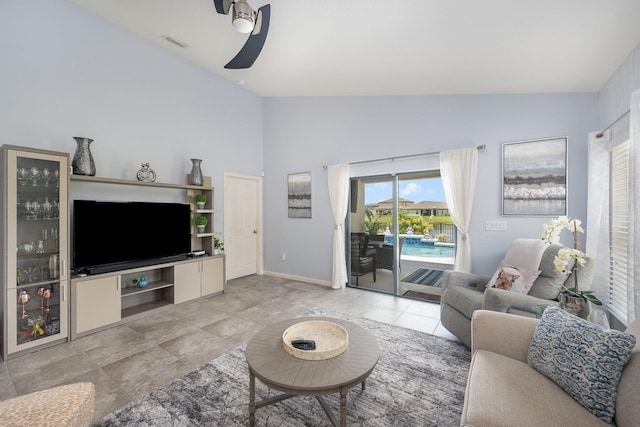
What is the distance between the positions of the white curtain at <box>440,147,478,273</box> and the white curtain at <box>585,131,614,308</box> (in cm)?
106

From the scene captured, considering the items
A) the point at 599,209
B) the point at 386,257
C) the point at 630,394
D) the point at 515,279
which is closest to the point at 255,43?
the point at 630,394

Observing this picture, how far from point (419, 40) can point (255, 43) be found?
1.54m

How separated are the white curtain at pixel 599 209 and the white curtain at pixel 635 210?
754 mm

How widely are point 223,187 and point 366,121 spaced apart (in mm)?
2779

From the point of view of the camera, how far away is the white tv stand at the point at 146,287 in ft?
9.08

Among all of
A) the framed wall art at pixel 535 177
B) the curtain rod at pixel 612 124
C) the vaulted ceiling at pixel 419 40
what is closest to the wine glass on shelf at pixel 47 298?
the vaulted ceiling at pixel 419 40

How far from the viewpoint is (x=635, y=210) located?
1.83m

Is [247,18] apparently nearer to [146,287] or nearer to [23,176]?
[23,176]

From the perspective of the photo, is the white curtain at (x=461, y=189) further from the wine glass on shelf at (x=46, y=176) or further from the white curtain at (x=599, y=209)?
the wine glass on shelf at (x=46, y=176)

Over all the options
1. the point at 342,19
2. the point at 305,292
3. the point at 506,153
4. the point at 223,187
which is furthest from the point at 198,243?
the point at 506,153

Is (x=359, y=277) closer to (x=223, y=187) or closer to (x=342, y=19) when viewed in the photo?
(x=223, y=187)

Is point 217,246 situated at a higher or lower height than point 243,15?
lower

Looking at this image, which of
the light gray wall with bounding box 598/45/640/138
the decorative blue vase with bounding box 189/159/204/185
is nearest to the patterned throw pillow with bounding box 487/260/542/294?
the light gray wall with bounding box 598/45/640/138

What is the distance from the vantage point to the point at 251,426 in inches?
61.3
